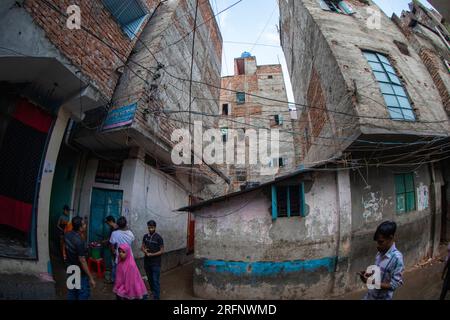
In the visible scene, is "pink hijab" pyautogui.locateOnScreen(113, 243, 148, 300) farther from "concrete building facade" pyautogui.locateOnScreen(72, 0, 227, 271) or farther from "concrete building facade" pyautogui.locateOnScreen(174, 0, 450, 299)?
"concrete building facade" pyautogui.locateOnScreen(72, 0, 227, 271)

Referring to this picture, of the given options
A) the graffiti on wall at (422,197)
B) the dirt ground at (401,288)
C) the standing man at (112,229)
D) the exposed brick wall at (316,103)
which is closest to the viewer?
the standing man at (112,229)

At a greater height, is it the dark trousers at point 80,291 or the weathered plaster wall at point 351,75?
the weathered plaster wall at point 351,75

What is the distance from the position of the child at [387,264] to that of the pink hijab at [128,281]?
3198mm

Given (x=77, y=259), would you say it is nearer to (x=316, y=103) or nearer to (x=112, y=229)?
(x=112, y=229)

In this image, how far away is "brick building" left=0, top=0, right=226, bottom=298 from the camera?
189 inches

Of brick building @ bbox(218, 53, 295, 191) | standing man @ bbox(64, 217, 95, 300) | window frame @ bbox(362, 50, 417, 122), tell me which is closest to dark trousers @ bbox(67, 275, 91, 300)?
standing man @ bbox(64, 217, 95, 300)

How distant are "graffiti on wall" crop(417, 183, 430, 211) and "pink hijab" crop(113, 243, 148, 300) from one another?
29.7 ft

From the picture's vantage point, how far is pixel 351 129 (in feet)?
20.8

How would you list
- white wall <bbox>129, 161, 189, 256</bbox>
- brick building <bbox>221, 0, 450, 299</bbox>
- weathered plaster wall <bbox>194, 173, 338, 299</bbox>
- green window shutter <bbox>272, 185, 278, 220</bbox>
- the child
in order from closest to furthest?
the child → weathered plaster wall <bbox>194, 173, 338, 299</bbox> → brick building <bbox>221, 0, 450, 299</bbox> → green window shutter <bbox>272, 185, 278, 220</bbox> → white wall <bbox>129, 161, 189, 256</bbox>

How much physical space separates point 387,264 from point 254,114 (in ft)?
65.2

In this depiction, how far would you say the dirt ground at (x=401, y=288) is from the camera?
5.63m

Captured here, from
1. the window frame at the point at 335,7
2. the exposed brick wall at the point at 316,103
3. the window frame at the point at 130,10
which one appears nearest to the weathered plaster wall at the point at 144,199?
the window frame at the point at 130,10

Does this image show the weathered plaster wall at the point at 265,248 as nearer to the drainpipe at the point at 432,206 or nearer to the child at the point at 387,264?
the child at the point at 387,264
